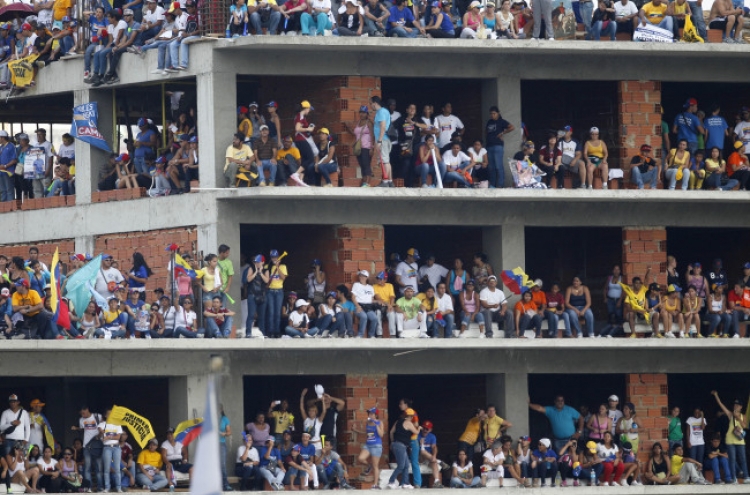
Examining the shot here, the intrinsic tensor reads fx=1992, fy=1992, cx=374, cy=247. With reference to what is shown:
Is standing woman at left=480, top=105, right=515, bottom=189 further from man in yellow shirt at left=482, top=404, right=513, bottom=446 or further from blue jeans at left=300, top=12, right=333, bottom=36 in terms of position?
man in yellow shirt at left=482, top=404, right=513, bottom=446

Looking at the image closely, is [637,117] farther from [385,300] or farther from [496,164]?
[385,300]

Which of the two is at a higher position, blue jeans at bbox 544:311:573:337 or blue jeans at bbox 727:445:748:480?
blue jeans at bbox 544:311:573:337

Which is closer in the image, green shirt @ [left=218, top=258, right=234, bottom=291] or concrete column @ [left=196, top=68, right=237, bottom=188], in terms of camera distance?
green shirt @ [left=218, top=258, right=234, bottom=291]

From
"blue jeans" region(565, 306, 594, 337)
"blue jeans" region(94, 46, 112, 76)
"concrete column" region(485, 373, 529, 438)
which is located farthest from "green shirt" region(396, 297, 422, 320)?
"blue jeans" region(94, 46, 112, 76)

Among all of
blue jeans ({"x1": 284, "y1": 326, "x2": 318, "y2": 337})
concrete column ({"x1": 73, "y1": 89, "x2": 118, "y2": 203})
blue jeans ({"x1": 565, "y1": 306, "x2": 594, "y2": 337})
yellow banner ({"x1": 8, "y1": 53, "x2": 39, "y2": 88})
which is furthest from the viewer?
yellow banner ({"x1": 8, "y1": 53, "x2": 39, "y2": 88})

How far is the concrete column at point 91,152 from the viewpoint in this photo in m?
39.9

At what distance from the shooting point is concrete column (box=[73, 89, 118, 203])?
131 ft

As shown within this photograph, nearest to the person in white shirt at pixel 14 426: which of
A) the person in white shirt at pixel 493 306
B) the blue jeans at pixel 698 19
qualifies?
the person in white shirt at pixel 493 306

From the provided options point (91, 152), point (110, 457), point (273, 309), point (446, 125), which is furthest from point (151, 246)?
point (446, 125)

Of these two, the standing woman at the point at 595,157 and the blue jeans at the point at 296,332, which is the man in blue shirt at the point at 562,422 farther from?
the blue jeans at the point at 296,332

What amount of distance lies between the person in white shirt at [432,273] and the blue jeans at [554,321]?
2137 mm

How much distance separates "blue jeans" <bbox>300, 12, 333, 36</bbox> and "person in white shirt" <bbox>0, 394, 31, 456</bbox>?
28.8 feet

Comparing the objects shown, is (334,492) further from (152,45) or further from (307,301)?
(152,45)

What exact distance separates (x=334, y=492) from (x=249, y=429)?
1927mm
